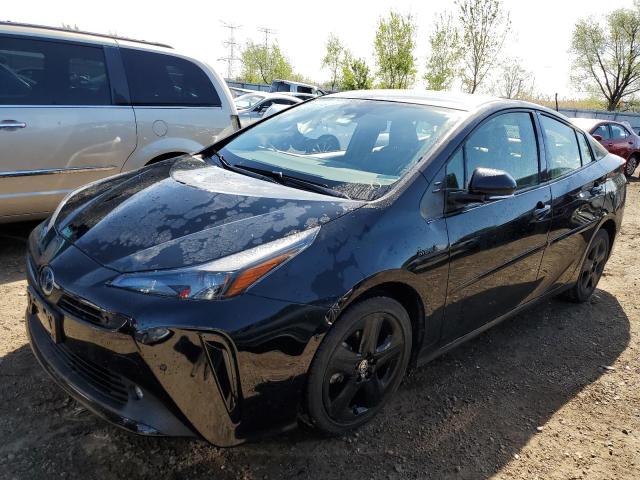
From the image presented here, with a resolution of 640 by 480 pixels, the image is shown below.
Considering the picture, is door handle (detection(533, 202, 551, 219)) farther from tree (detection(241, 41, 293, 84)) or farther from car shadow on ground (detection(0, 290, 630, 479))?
tree (detection(241, 41, 293, 84))

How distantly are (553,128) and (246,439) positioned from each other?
291 centimetres

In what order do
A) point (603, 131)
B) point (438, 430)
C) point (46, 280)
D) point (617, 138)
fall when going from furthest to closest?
point (617, 138)
point (603, 131)
point (438, 430)
point (46, 280)

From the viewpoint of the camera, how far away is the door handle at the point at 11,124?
12.8 feet

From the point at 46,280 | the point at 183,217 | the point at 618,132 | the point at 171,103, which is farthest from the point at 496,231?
the point at 618,132

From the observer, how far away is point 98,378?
194 cm

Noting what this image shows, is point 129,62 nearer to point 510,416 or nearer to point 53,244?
point 53,244

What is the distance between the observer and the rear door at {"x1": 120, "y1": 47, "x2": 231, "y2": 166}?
465 cm

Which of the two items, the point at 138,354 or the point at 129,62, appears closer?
the point at 138,354

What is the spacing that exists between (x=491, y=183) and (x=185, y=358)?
1.65m

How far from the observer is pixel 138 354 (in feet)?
5.80

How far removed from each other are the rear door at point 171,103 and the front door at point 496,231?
3017 millimetres

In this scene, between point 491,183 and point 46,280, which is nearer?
point 46,280

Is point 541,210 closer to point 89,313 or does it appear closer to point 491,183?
point 491,183

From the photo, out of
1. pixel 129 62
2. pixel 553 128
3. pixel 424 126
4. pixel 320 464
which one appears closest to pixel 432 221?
pixel 424 126
